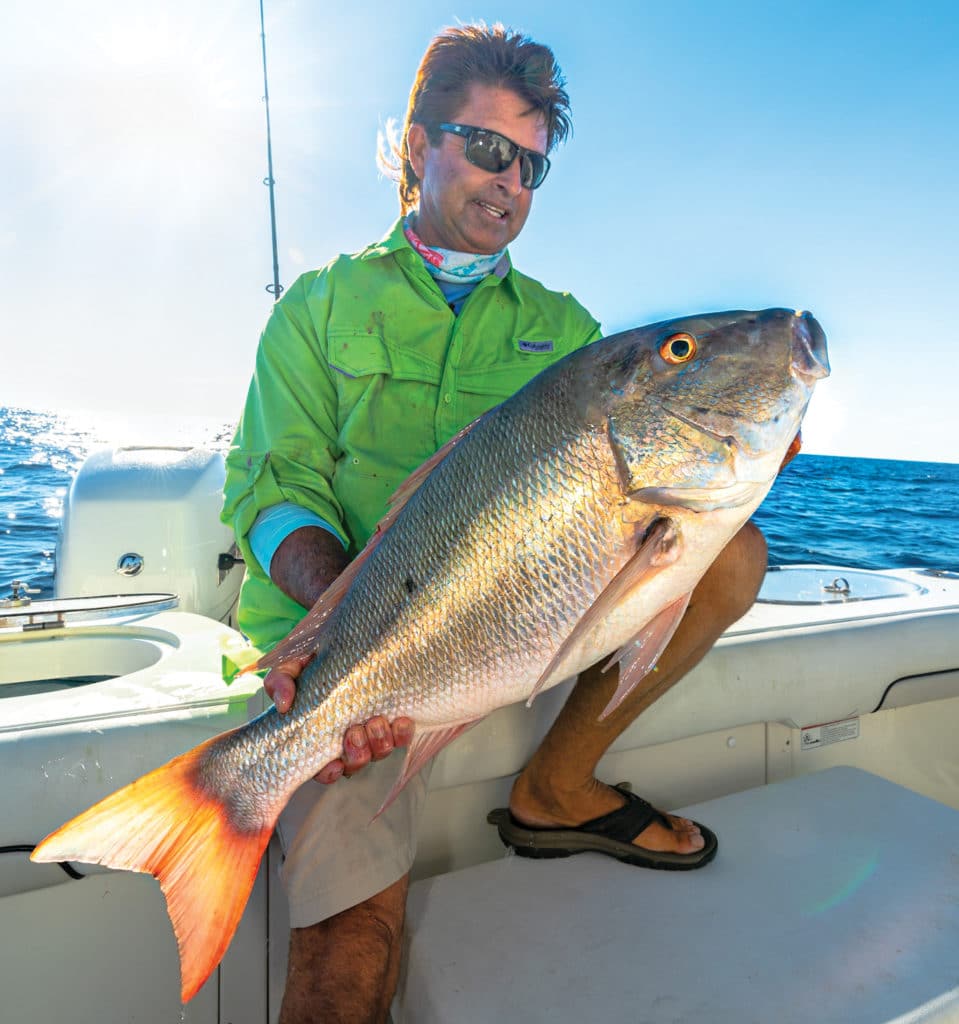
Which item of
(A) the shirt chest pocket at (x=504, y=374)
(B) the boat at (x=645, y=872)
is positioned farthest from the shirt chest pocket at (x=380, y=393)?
(B) the boat at (x=645, y=872)

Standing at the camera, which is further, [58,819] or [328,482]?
[328,482]

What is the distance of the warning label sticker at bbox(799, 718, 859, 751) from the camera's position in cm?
260

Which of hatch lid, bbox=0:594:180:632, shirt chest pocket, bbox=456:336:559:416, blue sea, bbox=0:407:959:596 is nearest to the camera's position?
shirt chest pocket, bbox=456:336:559:416

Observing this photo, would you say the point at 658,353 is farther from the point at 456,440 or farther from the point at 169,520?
the point at 169,520

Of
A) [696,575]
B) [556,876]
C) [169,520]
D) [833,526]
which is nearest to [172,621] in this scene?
[169,520]

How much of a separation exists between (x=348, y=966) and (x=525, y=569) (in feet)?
2.99

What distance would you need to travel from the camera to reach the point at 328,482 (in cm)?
223

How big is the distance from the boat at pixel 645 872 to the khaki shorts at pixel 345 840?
172mm

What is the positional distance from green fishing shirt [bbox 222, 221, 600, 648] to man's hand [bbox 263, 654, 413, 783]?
59 cm

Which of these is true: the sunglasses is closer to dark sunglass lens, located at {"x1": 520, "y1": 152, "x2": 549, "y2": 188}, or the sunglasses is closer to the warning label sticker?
dark sunglass lens, located at {"x1": 520, "y1": 152, "x2": 549, "y2": 188}

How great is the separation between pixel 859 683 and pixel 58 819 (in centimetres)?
251

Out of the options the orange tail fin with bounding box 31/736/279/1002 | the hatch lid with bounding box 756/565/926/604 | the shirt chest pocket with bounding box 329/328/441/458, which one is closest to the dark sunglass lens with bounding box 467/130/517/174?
the shirt chest pocket with bounding box 329/328/441/458

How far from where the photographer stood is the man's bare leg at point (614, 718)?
1.86 meters

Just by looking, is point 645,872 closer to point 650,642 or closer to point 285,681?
point 650,642
